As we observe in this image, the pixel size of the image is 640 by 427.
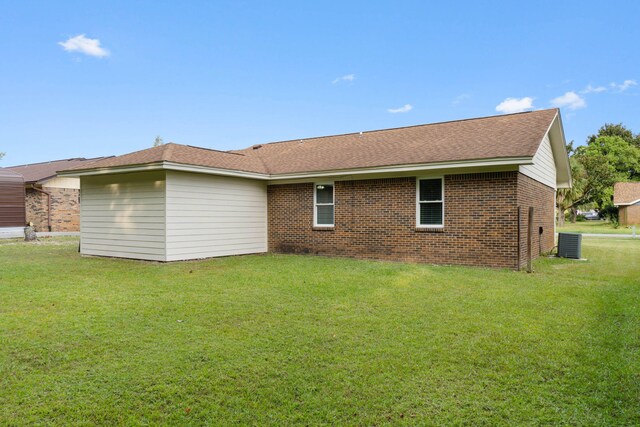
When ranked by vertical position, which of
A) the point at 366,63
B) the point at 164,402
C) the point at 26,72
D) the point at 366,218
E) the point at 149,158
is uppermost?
the point at 366,63

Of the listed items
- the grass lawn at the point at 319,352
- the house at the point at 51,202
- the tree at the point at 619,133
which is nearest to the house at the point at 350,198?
the grass lawn at the point at 319,352

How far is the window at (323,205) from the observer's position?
42.2 feet

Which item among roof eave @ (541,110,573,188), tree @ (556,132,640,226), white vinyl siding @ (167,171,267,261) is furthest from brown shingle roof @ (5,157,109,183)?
tree @ (556,132,640,226)

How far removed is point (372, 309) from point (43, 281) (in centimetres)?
676

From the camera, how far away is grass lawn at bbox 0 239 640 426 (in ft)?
10.0

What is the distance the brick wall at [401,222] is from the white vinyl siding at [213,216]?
0.68 metres

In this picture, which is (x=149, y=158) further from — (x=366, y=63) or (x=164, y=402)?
(x=366, y=63)

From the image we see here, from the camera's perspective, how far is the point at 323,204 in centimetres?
1296

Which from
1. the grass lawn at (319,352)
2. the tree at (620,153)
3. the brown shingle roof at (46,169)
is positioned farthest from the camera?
the tree at (620,153)

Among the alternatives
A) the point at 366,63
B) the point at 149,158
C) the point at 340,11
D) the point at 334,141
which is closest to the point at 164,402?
the point at 149,158

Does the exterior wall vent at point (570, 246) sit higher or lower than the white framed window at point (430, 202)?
lower

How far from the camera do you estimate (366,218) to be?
1210cm

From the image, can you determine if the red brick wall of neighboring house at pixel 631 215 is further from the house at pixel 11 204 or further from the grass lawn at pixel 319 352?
the house at pixel 11 204

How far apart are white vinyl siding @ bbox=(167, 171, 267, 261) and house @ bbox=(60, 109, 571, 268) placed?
31 mm
